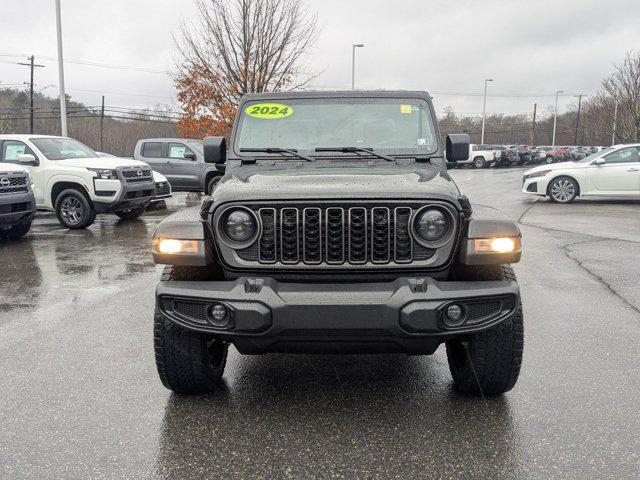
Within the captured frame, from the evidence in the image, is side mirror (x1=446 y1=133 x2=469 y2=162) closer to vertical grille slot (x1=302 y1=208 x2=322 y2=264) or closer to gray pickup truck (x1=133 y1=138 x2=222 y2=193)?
vertical grille slot (x1=302 y1=208 x2=322 y2=264)

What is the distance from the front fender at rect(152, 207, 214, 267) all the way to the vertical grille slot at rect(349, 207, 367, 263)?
2.49 ft

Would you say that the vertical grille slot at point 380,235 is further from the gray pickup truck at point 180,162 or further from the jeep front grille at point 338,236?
the gray pickup truck at point 180,162

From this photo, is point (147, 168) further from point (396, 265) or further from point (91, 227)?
point (396, 265)

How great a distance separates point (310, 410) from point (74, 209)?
932 cm

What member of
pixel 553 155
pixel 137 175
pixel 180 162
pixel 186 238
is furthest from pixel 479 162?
pixel 186 238

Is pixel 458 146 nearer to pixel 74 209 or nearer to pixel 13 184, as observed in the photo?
pixel 13 184

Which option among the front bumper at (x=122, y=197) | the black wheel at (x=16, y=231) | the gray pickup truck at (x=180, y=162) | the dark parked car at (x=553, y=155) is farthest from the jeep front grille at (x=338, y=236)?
the dark parked car at (x=553, y=155)

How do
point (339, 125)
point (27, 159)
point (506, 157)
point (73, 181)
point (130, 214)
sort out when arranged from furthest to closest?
point (506, 157)
point (130, 214)
point (73, 181)
point (27, 159)
point (339, 125)

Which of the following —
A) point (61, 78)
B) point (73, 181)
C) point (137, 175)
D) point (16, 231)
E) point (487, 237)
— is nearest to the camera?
point (487, 237)

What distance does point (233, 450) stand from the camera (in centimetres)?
307

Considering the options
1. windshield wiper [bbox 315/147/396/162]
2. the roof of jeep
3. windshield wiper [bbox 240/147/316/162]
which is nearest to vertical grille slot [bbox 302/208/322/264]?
windshield wiper [bbox 240/147/316/162]

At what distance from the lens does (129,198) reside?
1164 centimetres

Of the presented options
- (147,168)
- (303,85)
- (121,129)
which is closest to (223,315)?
(147,168)

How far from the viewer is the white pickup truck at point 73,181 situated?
37.1ft
